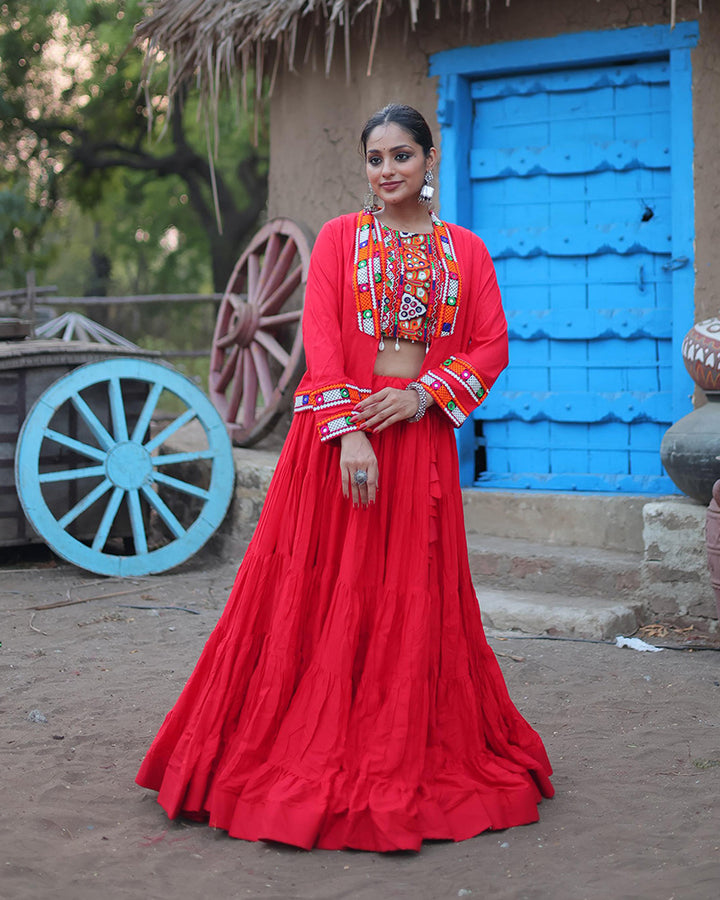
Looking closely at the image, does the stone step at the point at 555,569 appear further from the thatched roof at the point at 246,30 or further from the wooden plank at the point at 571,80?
the thatched roof at the point at 246,30


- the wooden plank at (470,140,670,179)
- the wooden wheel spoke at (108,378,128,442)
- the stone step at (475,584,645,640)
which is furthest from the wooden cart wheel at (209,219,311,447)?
the stone step at (475,584,645,640)

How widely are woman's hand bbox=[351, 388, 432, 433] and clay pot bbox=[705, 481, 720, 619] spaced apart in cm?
187

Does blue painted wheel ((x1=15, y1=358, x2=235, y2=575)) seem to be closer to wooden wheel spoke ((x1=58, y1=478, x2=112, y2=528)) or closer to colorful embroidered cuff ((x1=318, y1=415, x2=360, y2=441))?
wooden wheel spoke ((x1=58, y1=478, x2=112, y2=528))

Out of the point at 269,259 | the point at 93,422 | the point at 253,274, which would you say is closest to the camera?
the point at 93,422

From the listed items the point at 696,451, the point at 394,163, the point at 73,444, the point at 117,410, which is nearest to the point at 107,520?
the point at 73,444

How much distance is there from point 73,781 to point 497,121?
3.89 m

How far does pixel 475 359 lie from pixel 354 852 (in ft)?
3.97

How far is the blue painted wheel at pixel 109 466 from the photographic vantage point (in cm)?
538

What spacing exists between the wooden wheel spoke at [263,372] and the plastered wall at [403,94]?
866mm

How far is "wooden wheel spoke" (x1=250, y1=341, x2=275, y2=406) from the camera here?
21.4 feet

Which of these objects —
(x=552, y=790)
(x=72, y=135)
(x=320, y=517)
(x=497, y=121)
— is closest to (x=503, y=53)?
(x=497, y=121)

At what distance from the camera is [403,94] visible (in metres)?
5.41

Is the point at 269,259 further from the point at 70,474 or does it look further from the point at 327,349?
the point at 327,349

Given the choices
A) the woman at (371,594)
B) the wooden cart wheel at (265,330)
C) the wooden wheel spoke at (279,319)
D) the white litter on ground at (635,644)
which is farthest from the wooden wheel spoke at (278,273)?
the woman at (371,594)
